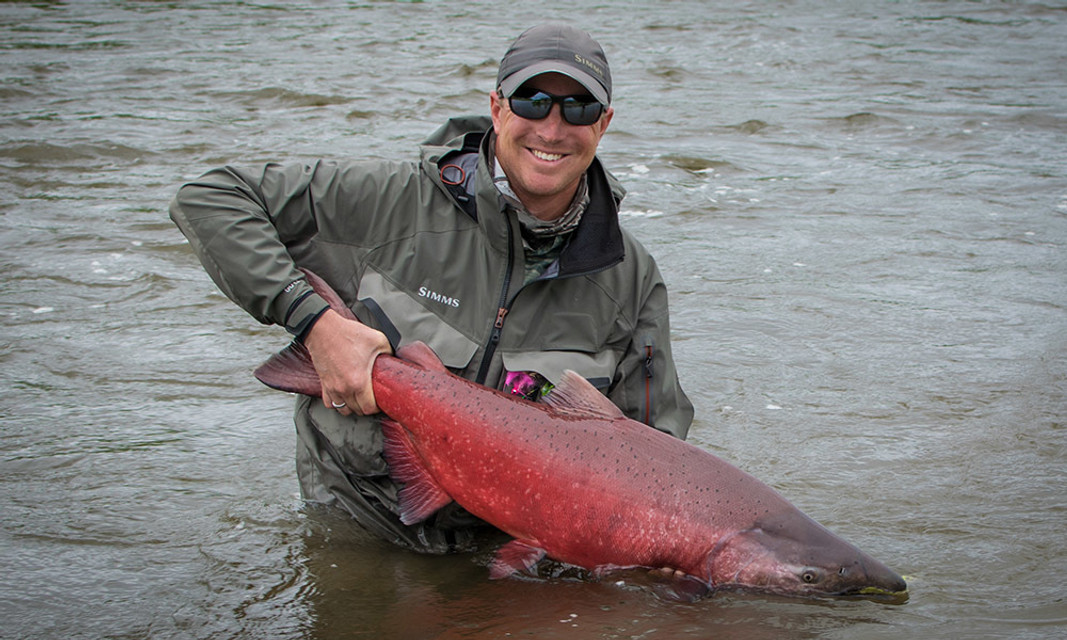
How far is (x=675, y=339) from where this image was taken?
619 cm

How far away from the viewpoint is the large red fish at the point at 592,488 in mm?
3273

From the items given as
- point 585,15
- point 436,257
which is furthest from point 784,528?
point 585,15

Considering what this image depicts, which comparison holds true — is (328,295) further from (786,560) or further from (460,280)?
(786,560)

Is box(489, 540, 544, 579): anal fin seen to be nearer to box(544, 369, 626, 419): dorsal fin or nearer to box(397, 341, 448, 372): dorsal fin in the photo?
box(544, 369, 626, 419): dorsal fin

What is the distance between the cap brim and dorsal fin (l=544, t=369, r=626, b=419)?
35.3 inches

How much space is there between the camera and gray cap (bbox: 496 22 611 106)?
11.5 feet

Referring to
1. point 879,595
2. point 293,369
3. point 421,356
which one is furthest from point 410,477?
point 879,595

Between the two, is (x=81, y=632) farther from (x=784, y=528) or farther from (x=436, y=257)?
(x=784, y=528)

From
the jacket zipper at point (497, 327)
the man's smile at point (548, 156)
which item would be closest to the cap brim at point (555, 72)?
the man's smile at point (548, 156)

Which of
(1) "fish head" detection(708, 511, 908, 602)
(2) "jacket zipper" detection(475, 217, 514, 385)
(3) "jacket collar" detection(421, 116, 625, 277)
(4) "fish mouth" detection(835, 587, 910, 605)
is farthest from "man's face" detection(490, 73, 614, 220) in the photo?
(4) "fish mouth" detection(835, 587, 910, 605)

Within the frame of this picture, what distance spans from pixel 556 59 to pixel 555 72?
0.13 feet

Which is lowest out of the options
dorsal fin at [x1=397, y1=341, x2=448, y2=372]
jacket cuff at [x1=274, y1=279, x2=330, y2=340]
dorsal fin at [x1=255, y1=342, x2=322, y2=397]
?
dorsal fin at [x1=255, y1=342, x2=322, y2=397]

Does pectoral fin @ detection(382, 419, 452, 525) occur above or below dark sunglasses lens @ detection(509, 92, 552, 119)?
below

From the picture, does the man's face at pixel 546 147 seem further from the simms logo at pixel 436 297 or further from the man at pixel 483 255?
the simms logo at pixel 436 297
